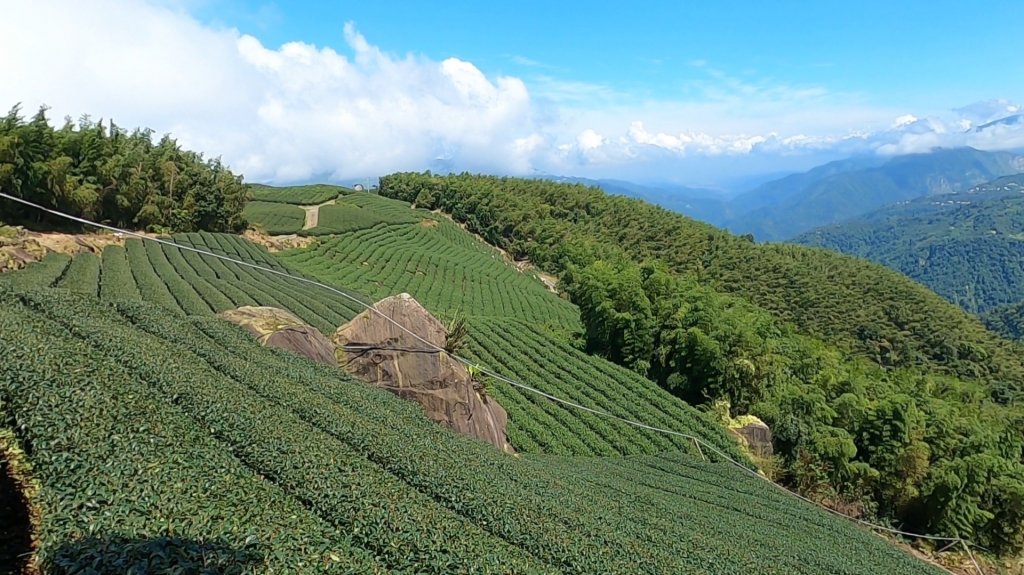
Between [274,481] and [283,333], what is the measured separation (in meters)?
7.93

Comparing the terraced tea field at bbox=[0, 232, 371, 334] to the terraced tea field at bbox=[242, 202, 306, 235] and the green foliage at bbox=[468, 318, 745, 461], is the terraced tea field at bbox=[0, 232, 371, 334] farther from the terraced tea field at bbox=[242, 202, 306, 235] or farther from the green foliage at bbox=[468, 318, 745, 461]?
the terraced tea field at bbox=[242, 202, 306, 235]

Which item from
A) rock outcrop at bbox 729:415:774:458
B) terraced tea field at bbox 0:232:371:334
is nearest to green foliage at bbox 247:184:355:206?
terraced tea field at bbox 0:232:371:334

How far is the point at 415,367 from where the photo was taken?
14992 millimetres

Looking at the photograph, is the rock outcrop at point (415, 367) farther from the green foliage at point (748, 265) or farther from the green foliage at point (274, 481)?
the green foliage at point (748, 265)

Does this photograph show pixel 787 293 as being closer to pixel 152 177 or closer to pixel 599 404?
pixel 599 404

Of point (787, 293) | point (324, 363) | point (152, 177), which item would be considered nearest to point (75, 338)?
point (324, 363)

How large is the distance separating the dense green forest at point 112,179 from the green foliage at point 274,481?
24.7 m

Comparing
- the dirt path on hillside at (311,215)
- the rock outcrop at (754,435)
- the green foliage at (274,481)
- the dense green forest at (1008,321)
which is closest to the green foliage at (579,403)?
the rock outcrop at (754,435)

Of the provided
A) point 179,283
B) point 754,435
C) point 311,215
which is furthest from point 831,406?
point 311,215

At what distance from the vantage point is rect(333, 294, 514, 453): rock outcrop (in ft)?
48.2

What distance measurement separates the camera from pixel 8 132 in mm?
28172

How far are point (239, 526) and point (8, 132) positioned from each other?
3484 cm

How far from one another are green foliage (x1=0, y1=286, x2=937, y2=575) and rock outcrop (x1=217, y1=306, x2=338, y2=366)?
0.75m

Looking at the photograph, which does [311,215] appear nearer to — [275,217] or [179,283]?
[275,217]
